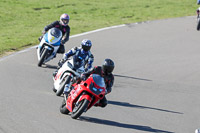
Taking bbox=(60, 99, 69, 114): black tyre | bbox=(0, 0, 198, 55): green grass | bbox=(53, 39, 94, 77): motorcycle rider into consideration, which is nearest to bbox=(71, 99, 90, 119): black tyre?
bbox=(60, 99, 69, 114): black tyre

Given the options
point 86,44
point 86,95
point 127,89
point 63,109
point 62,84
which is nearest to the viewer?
point 86,95

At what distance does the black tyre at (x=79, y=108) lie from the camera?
32.3 feet

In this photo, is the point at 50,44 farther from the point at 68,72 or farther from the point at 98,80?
the point at 98,80

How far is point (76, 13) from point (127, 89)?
13.1 meters

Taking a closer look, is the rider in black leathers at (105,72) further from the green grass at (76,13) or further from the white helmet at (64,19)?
the green grass at (76,13)

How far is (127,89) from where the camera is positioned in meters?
13.6

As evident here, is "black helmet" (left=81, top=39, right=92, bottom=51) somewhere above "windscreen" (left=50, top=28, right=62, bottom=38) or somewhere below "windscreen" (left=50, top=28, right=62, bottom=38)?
above

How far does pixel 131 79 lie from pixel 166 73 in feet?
5.69

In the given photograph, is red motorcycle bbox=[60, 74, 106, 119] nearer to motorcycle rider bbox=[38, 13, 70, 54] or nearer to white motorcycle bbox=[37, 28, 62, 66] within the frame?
white motorcycle bbox=[37, 28, 62, 66]

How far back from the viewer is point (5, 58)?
16141 mm

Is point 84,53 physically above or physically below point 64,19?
below

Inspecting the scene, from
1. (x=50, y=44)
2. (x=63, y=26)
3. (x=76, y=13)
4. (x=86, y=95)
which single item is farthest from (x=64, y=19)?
(x=76, y=13)

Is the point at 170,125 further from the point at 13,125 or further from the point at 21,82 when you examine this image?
the point at 21,82

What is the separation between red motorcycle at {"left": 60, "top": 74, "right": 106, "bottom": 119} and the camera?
992 cm
